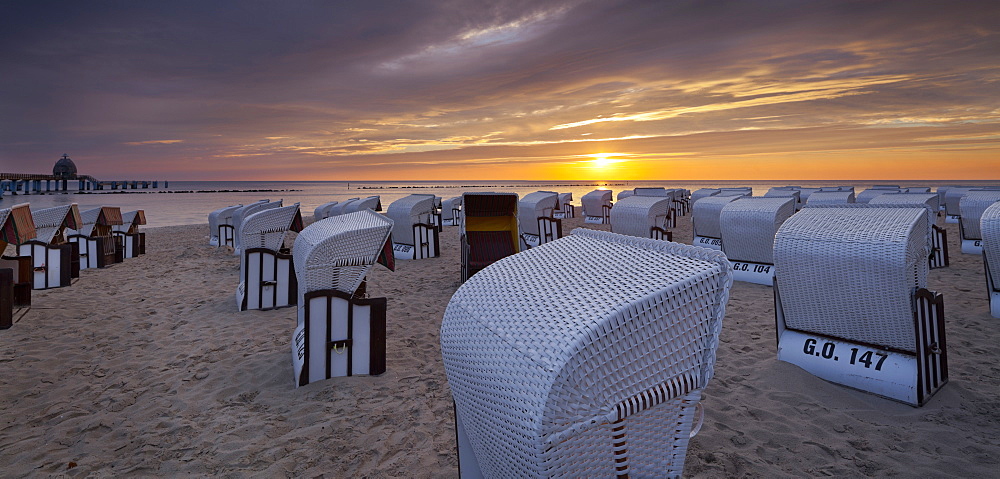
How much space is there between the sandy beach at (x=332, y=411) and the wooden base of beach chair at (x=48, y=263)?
8.31 feet

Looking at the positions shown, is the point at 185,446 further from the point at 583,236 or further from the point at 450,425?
the point at 583,236

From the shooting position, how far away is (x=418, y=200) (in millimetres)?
13094

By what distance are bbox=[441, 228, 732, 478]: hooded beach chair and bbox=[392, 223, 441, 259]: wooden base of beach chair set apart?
10620 millimetres

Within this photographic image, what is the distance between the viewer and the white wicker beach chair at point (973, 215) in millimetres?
10477

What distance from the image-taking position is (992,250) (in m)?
5.98

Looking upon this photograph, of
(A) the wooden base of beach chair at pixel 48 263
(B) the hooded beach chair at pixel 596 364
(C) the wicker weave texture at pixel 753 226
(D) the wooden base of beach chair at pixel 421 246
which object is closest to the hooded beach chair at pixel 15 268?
(A) the wooden base of beach chair at pixel 48 263

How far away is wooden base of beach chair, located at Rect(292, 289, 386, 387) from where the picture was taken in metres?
4.36

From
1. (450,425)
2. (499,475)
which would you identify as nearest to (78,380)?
(450,425)

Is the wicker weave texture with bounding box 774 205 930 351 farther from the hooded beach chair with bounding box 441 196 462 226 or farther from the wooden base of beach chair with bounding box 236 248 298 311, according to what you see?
the hooded beach chair with bounding box 441 196 462 226

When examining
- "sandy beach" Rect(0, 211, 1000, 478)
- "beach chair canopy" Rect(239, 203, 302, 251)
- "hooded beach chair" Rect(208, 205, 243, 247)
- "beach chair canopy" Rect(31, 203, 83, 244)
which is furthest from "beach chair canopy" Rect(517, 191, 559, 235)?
"beach chair canopy" Rect(31, 203, 83, 244)

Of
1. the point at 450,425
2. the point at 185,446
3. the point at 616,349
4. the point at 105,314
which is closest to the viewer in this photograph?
the point at 616,349

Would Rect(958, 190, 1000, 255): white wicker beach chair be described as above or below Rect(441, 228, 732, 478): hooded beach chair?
above

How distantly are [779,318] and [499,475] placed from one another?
412 centimetres

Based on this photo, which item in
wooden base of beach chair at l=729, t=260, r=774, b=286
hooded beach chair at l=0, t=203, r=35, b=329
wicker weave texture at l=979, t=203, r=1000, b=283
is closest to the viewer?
wicker weave texture at l=979, t=203, r=1000, b=283
